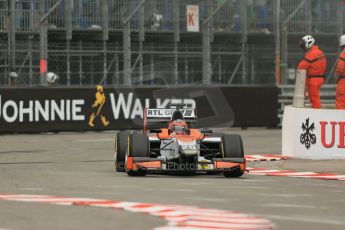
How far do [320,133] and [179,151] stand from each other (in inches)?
169

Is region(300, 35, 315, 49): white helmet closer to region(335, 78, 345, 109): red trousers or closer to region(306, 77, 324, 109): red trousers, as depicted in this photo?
region(306, 77, 324, 109): red trousers

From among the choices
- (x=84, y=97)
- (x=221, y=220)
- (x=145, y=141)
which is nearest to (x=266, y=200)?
(x=221, y=220)

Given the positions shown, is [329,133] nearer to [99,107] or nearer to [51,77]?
[99,107]

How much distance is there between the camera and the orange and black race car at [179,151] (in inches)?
535

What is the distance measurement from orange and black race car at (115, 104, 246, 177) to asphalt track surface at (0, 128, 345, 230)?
0.20m

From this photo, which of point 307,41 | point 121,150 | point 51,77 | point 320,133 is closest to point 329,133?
point 320,133

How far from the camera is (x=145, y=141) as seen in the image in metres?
13.8

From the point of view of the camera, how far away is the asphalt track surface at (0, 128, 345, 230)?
8836 mm

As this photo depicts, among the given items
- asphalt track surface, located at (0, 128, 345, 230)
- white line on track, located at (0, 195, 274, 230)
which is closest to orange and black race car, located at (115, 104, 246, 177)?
asphalt track surface, located at (0, 128, 345, 230)

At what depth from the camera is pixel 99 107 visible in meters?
25.6

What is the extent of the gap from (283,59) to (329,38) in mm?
3264

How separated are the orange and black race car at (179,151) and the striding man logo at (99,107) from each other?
10.8m

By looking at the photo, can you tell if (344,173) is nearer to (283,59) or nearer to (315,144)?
(315,144)

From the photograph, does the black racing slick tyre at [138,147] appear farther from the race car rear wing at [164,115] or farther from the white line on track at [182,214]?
the white line on track at [182,214]
